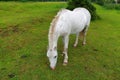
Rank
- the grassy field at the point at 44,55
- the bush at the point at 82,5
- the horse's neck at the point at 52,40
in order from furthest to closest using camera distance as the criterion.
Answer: the bush at the point at 82,5
the grassy field at the point at 44,55
the horse's neck at the point at 52,40

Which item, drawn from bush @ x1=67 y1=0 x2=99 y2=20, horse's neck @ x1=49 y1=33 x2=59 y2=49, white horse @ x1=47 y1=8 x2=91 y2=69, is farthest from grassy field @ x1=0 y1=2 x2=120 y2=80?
bush @ x1=67 y1=0 x2=99 y2=20

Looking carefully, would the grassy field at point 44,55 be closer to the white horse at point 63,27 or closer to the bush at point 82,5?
the white horse at point 63,27

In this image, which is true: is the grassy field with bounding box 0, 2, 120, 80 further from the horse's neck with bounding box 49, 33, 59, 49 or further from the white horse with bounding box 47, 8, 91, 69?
the horse's neck with bounding box 49, 33, 59, 49

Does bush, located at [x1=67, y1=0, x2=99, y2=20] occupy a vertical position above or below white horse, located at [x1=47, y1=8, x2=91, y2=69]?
below

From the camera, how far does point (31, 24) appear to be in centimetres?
1399

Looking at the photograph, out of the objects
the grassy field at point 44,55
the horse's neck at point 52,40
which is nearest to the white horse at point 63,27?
the horse's neck at point 52,40

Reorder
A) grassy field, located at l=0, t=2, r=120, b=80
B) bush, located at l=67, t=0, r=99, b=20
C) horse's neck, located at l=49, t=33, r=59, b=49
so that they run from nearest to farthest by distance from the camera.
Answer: horse's neck, located at l=49, t=33, r=59, b=49, grassy field, located at l=0, t=2, r=120, b=80, bush, located at l=67, t=0, r=99, b=20

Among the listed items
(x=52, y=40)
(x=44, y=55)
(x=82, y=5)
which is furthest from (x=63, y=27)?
(x=82, y=5)

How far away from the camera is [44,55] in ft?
31.8

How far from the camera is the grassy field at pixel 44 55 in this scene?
8.52 meters

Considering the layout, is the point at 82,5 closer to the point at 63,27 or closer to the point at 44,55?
the point at 44,55

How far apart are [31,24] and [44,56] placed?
15.5 feet

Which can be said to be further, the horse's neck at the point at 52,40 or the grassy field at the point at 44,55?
the grassy field at the point at 44,55

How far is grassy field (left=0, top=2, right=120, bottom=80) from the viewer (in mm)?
8523
